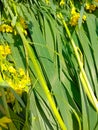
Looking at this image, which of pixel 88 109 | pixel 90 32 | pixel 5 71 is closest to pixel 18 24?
pixel 5 71

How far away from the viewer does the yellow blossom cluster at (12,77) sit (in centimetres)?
149

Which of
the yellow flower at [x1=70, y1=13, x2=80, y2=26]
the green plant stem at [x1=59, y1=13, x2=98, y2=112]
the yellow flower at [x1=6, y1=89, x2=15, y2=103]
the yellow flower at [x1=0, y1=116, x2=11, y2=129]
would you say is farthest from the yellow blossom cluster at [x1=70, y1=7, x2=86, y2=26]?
the yellow flower at [x1=0, y1=116, x2=11, y2=129]

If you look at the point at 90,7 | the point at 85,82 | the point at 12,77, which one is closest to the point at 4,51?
the point at 12,77

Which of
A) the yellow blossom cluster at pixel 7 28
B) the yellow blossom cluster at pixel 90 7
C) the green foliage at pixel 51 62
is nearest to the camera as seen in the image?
the green foliage at pixel 51 62

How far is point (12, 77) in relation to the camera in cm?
156

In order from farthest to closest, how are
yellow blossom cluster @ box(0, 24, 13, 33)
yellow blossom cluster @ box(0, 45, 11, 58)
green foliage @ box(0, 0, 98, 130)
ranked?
yellow blossom cluster @ box(0, 24, 13, 33)
yellow blossom cluster @ box(0, 45, 11, 58)
green foliage @ box(0, 0, 98, 130)

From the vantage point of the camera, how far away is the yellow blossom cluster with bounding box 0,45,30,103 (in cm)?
149

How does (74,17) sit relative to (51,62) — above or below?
above

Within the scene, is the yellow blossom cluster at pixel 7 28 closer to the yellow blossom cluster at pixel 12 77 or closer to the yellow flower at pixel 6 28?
the yellow flower at pixel 6 28

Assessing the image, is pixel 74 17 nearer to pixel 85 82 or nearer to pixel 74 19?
pixel 74 19

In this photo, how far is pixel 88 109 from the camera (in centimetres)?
154

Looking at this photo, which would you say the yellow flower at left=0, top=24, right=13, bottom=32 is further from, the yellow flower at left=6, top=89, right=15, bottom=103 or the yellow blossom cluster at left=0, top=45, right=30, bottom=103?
the yellow flower at left=6, top=89, right=15, bottom=103

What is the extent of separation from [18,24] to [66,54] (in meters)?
0.25

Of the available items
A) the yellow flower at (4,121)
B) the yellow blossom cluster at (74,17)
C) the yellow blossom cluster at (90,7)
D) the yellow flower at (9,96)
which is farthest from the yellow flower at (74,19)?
the yellow flower at (4,121)
